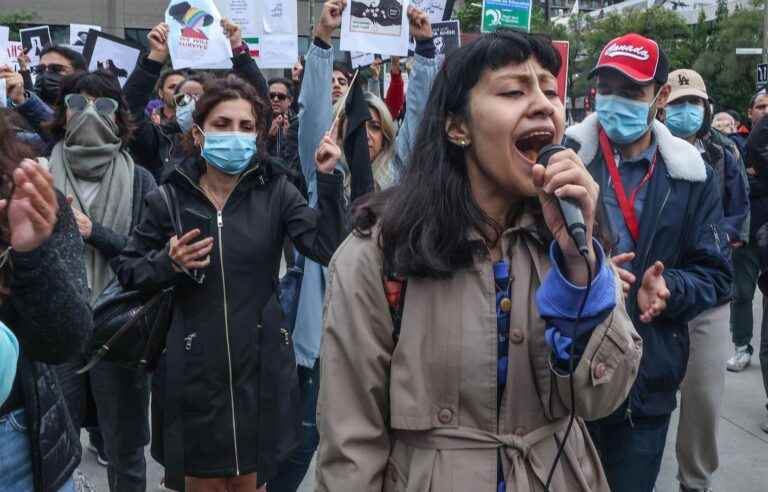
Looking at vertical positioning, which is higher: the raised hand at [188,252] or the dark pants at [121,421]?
the raised hand at [188,252]

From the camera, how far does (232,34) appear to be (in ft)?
18.5

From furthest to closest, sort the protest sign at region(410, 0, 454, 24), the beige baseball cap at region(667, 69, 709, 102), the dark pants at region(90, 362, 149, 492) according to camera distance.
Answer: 1. the protest sign at region(410, 0, 454, 24)
2. the beige baseball cap at region(667, 69, 709, 102)
3. the dark pants at region(90, 362, 149, 492)

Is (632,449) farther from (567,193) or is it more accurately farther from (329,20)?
(329,20)

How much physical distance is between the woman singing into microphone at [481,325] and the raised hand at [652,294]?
0.83 metres

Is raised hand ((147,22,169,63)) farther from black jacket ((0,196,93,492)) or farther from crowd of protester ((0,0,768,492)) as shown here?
black jacket ((0,196,93,492))

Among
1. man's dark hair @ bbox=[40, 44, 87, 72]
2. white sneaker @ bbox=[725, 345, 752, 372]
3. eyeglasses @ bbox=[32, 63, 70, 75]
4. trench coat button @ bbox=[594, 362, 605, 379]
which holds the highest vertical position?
man's dark hair @ bbox=[40, 44, 87, 72]

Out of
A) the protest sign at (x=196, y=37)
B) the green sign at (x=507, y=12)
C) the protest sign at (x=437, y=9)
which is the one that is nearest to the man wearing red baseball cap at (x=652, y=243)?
the protest sign at (x=437, y=9)

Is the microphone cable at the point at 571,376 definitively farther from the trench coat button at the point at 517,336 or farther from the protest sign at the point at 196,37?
the protest sign at the point at 196,37

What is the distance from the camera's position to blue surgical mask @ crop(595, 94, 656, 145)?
3305 millimetres

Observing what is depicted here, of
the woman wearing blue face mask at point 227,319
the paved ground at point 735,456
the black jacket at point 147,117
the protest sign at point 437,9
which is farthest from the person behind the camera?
the protest sign at point 437,9

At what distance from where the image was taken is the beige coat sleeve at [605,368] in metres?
1.89

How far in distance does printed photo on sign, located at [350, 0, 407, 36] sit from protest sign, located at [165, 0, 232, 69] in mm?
1518

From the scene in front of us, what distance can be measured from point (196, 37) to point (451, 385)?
4.76m

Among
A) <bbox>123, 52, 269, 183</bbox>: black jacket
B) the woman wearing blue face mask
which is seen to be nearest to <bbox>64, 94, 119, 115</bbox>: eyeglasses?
<bbox>123, 52, 269, 183</bbox>: black jacket
